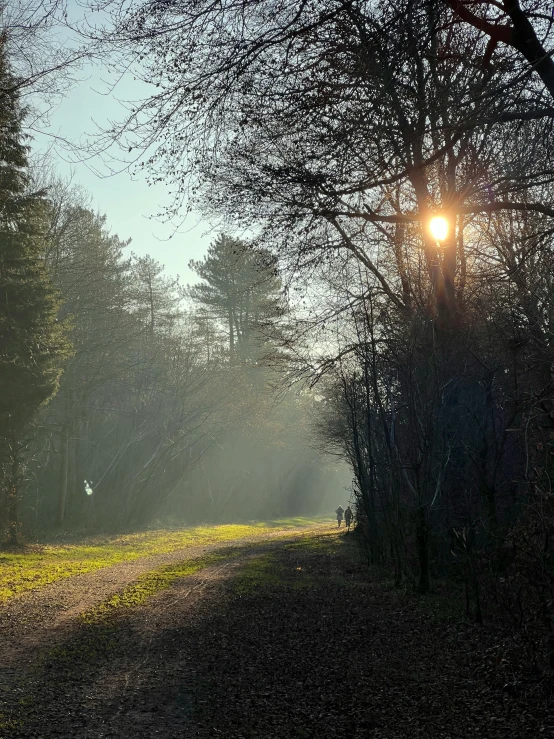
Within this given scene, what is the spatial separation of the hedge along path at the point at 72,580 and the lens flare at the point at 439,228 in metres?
8.19

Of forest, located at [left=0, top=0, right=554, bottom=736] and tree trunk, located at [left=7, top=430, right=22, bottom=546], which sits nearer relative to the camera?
forest, located at [left=0, top=0, right=554, bottom=736]

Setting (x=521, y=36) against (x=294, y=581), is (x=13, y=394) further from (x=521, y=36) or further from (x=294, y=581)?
(x=521, y=36)

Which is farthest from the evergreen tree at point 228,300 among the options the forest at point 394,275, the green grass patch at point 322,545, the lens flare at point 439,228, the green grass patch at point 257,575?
the lens flare at point 439,228

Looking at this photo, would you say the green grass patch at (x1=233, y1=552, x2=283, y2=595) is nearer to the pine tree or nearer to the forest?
the forest

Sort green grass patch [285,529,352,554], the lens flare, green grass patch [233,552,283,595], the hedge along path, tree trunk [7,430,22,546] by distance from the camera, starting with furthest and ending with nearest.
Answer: green grass patch [285,529,352,554]
tree trunk [7,430,22,546]
green grass patch [233,552,283,595]
the lens flare
the hedge along path

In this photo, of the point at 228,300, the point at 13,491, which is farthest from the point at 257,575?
the point at 228,300

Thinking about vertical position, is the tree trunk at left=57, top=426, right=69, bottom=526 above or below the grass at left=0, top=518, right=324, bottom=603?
above

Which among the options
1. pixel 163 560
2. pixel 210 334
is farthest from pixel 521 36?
pixel 210 334

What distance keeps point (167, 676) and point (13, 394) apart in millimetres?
14575

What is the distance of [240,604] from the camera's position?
35.1 feet

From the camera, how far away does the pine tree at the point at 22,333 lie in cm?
1883

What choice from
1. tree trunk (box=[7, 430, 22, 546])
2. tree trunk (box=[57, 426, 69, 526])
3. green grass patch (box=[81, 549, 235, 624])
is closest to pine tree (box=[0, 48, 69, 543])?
tree trunk (box=[7, 430, 22, 546])

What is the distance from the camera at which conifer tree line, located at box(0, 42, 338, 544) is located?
63.8 feet

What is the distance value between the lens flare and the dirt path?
6.07 metres
